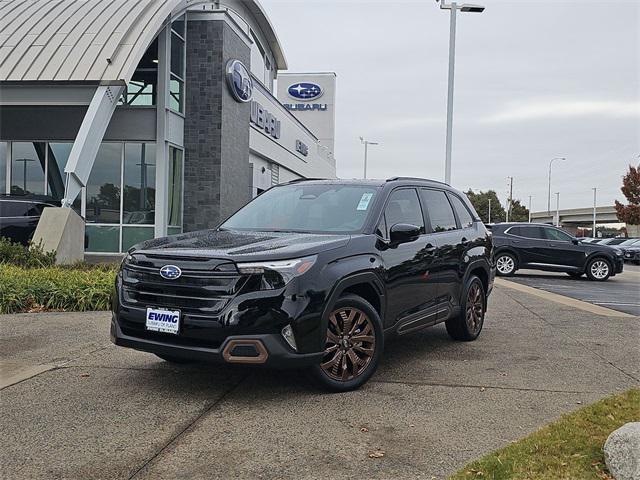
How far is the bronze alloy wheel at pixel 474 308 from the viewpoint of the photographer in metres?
7.23

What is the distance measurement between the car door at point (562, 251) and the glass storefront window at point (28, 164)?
14.8 m

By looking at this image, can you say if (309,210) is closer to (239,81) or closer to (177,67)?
(177,67)

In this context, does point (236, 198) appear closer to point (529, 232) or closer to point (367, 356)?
point (529, 232)

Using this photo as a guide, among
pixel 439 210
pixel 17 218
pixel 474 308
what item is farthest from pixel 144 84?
pixel 474 308

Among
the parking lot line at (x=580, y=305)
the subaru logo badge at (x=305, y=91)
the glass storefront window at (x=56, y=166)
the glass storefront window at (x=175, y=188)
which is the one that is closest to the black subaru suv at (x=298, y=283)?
the parking lot line at (x=580, y=305)

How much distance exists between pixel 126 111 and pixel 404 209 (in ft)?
46.3

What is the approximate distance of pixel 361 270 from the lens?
16.7 ft

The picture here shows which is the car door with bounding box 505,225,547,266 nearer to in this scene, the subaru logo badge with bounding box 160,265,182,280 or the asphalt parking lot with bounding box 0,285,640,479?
the asphalt parking lot with bounding box 0,285,640,479

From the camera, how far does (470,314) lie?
729cm

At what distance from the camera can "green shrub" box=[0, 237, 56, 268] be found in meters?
11.3

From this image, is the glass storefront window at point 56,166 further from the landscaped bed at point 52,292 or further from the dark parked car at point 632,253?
the dark parked car at point 632,253

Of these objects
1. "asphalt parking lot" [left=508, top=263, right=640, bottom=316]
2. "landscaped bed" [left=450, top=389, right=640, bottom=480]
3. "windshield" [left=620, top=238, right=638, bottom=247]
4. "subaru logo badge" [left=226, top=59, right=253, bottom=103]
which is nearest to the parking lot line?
"asphalt parking lot" [left=508, top=263, right=640, bottom=316]

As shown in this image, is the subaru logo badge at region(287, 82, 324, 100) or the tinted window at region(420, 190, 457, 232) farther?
the subaru logo badge at region(287, 82, 324, 100)

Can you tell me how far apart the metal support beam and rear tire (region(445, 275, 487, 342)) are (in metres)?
9.35
